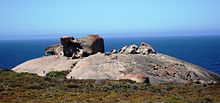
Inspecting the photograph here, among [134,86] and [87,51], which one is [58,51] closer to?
[87,51]

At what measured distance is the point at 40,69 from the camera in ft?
198

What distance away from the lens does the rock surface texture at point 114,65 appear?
163 ft

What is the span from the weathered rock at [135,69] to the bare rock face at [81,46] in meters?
5.76

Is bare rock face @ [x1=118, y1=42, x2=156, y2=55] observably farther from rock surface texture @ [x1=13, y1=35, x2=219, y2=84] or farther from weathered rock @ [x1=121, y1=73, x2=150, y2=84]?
weathered rock @ [x1=121, y1=73, x2=150, y2=84]

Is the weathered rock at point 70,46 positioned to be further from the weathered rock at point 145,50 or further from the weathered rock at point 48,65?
the weathered rock at point 145,50

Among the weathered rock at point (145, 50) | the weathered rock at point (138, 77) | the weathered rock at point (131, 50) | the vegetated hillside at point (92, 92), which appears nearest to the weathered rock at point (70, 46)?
the weathered rock at point (131, 50)

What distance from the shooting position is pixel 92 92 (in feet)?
115

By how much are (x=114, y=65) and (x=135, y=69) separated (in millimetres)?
3255

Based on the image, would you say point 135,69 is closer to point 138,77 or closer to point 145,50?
point 138,77

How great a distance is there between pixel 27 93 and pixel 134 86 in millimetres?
12172

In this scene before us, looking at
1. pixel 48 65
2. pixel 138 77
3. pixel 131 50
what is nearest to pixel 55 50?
pixel 48 65

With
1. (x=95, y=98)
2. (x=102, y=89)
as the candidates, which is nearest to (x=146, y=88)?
(x=102, y=89)

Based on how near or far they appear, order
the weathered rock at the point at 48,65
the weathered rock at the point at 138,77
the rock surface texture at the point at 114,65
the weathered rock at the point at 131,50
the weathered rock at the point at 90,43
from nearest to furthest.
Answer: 1. the weathered rock at the point at 138,77
2. the rock surface texture at the point at 114,65
3. the weathered rock at the point at 48,65
4. the weathered rock at the point at 90,43
5. the weathered rock at the point at 131,50

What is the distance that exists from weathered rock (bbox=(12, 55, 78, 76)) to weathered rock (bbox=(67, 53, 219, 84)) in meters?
3.74
